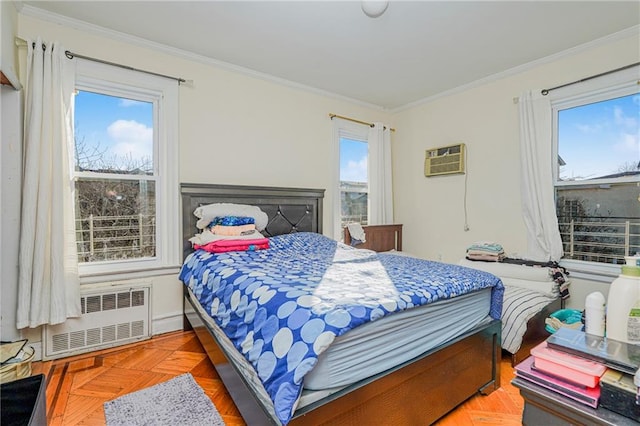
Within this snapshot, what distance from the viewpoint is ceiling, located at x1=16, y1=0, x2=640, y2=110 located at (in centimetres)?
222

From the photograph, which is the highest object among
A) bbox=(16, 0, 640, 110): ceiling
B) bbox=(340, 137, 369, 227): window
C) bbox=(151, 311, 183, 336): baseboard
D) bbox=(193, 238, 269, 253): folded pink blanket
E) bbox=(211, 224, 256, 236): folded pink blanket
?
bbox=(16, 0, 640, 110): ceiling

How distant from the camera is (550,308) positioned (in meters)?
2.48

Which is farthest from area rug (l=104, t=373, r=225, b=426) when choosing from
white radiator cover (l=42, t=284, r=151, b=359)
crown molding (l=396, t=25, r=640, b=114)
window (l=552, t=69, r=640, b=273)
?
crown molding (l=396, t=25, r=640, b=114)

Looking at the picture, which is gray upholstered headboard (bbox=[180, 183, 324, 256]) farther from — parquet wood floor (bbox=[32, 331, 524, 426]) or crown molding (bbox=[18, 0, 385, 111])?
crown molding (bbox=[18, 0, 385, 111])

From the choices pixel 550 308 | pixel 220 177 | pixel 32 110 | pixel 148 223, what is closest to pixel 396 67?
pixel 220 177

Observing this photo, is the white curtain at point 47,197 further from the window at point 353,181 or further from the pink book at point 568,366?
the pink book at point 568,366

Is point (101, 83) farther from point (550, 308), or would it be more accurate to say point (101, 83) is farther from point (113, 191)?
point (550, 308)

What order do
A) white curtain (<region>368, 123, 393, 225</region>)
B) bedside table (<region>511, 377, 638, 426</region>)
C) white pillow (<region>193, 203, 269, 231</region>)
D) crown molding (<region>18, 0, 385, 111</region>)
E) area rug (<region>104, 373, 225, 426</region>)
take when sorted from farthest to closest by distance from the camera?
white curtain (<region>368, 123, 393, 225</region>)
white pillow (<region>193, 203, 269, 231</region>)
crown molding (<region>18, 0, 385, 111</region>)
area rug (<region>104, 373, 225, 426</region>)
bedside table (<region>511, 377, 638, 426</region>)

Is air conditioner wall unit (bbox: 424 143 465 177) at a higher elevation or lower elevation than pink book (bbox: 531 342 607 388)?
higher

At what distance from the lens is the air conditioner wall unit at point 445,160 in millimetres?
3633

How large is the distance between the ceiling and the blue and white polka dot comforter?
6.10 feet

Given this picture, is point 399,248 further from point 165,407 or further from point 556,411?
point 556,411

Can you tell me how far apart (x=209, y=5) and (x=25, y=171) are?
1775 millimetres

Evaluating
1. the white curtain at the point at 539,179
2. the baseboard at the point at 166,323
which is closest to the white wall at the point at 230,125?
the baseboard at the point at 166,323
